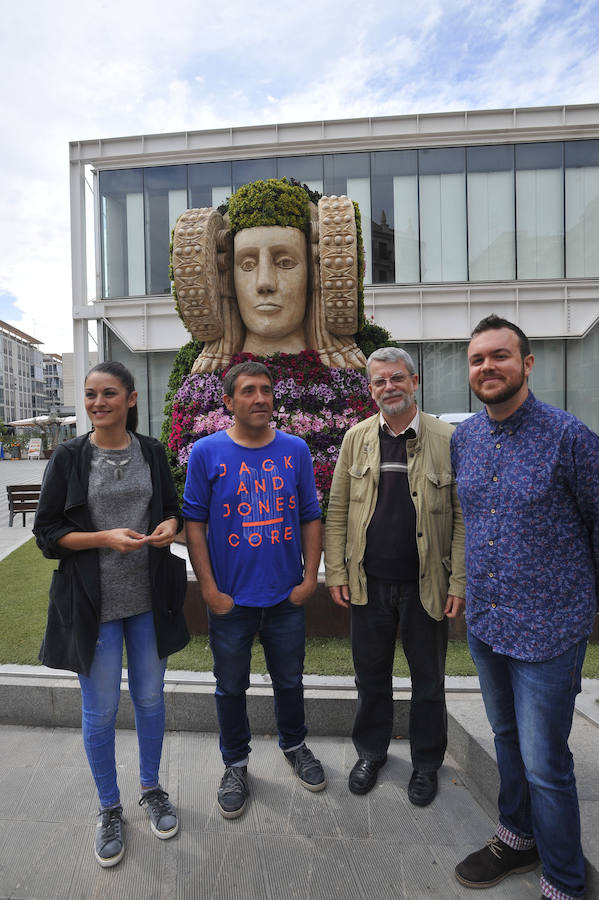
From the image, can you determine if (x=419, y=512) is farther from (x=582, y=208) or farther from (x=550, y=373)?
(x=582, y=208)

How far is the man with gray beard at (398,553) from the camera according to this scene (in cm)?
243

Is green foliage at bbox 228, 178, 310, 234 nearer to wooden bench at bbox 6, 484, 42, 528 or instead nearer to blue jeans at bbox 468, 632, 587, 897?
blue jeans at bbox 468, 632, 587, 897

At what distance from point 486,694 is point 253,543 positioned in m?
1.08

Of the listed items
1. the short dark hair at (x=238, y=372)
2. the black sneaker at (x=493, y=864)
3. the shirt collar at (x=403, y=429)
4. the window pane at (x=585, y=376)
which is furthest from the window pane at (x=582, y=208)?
the black sneaker at (x=493, y=864)

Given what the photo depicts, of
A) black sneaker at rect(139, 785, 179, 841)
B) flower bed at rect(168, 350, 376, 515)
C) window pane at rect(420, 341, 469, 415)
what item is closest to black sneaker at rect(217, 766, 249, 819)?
black sneaker at rect(139, 785, 179, 841)

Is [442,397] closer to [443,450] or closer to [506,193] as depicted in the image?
[506,193]

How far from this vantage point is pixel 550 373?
50.0ft

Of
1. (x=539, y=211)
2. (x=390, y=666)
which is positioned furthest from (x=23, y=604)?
(x=539, y=211)

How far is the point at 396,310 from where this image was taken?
15.2m

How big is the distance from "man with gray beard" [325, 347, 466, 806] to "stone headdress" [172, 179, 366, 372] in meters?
2.21

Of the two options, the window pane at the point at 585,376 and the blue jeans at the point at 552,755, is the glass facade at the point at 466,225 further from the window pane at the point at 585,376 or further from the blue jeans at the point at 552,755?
the blue jeans at the point at 552,755

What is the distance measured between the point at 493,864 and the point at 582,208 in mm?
16797

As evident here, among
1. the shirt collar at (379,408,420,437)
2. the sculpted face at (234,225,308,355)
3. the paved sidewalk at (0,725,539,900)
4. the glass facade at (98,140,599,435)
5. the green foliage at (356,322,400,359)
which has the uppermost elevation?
the glass facade at (98,140,599,435)

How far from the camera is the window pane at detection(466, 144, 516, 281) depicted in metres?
15.1
